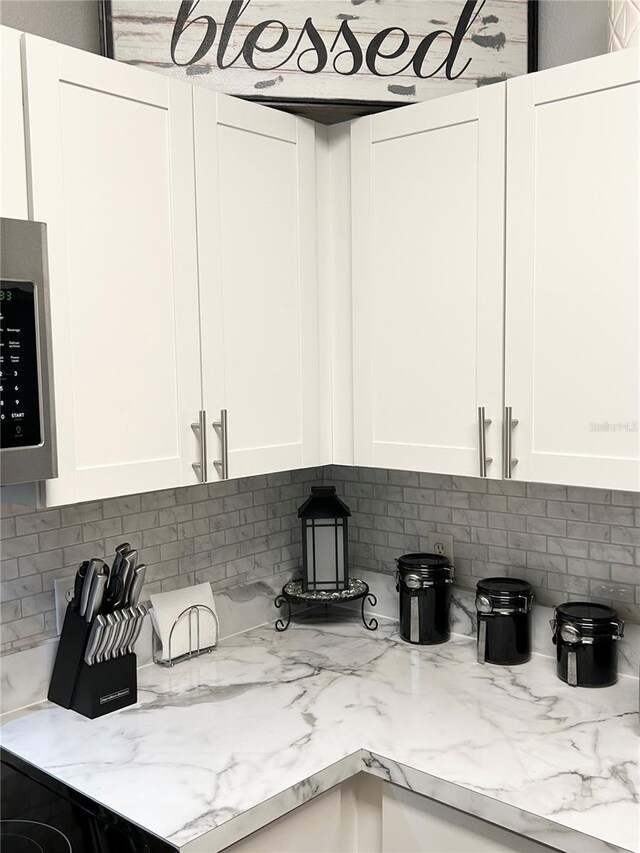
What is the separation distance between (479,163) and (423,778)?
124cm

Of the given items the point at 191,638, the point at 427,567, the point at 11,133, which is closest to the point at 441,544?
the point at 427,567

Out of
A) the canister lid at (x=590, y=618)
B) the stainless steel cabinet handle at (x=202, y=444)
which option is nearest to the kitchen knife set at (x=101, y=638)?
the stainless steel cabinet handle at (x=202, y=444)

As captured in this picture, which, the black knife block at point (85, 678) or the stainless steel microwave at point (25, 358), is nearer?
the stainless steel microwave at point (25, 358)

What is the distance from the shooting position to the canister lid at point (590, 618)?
187cm

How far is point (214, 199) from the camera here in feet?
5.83

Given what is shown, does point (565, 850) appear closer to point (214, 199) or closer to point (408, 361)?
point (408, 361)

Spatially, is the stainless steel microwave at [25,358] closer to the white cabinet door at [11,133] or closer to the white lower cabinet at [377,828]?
the white cabinet door at [11,133]

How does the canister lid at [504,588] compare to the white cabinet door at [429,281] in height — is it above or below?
below

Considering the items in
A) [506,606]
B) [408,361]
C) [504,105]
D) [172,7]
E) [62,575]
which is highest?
[172,7]

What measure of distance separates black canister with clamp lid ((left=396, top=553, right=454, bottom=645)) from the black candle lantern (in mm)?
200

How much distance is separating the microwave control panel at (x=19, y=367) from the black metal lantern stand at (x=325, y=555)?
1004 millimetres

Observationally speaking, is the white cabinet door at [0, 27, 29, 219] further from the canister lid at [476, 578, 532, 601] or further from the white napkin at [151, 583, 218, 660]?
the canister lid at [476, 578, 532, 601]

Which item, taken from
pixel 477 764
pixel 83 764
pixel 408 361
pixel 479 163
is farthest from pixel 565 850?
pixel 479 163

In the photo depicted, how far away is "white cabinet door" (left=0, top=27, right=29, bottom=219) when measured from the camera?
1.42 metres
